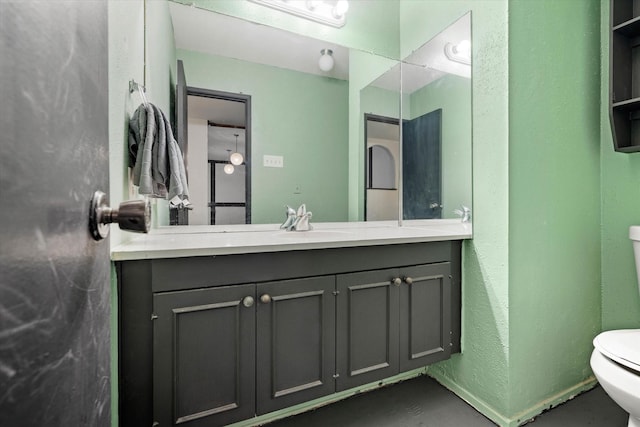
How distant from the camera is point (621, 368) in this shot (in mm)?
1017

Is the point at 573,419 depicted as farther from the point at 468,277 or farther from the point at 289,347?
the point at 289,347

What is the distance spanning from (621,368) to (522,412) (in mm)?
515

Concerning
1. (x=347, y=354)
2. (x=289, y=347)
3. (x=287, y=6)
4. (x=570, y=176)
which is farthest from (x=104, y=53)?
(x=570, y=176)

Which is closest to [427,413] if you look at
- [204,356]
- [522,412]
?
[522,412]

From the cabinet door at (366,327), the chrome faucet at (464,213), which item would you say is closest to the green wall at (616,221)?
the chrome faucet at (464,213)

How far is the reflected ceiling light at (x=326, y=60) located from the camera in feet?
5.77

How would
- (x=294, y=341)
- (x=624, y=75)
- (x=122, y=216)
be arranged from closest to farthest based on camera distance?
1. (x=122, y=216)
2. (x=294, y=341)
3. (x=624, y=75)

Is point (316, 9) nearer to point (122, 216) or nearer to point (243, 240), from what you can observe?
point (243, 240)

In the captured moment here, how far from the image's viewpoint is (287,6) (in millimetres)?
1609

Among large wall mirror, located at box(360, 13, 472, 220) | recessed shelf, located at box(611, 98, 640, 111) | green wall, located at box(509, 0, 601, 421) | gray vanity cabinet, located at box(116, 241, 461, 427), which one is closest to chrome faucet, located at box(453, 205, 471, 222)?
large wall mirror, located at box(360, 13, 472, 220)

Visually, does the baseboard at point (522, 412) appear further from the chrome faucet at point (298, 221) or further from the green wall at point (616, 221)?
the chrome faucet at point (298, 221)

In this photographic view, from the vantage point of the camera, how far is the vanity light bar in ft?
5.24

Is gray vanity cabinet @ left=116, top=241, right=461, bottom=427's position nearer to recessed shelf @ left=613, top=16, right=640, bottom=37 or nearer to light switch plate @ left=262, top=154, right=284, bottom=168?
light switch plate @ left=262, top=154, right=284, bottom=168

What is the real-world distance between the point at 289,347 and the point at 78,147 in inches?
36.8
